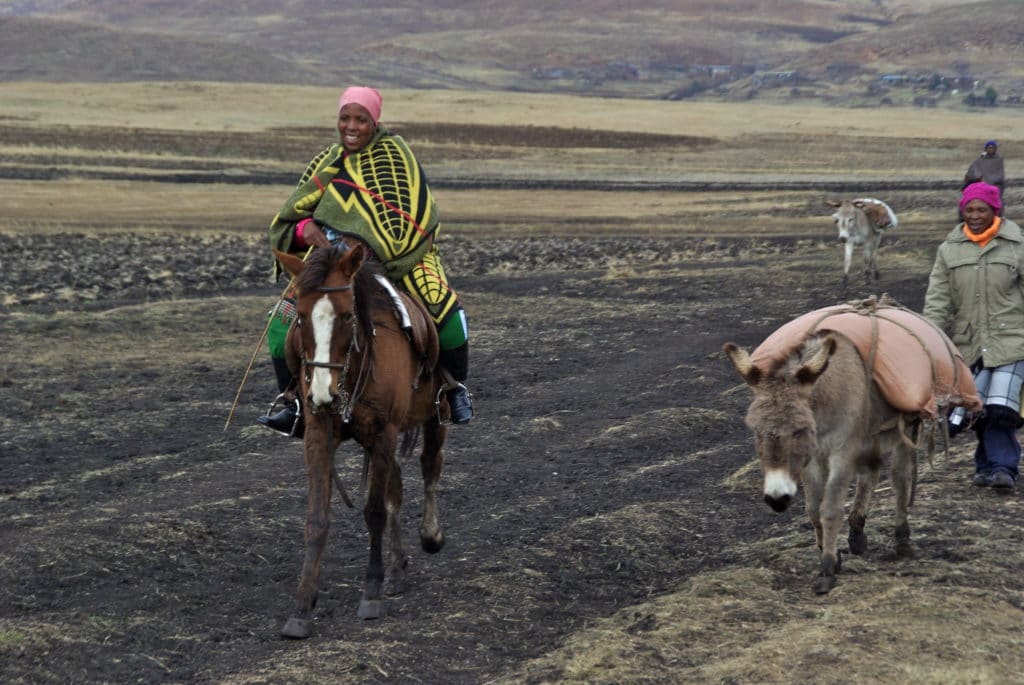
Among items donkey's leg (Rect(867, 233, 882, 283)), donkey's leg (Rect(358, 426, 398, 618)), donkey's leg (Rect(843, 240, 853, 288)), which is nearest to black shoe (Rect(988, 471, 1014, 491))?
donkey's leg (Rect(358, 426, 398, 618))

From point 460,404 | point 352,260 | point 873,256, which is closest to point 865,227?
point 873,256

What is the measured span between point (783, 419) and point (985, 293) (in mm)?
2881

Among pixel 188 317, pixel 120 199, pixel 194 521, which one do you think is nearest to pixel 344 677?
pixel 194 521

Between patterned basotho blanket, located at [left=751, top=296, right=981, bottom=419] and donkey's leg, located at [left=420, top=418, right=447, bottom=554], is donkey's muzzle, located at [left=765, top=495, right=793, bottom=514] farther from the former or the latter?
donkey's leg, located at [left=420, top=418, right=447, bottom=554]

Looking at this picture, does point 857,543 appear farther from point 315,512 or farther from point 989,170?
point 989,170

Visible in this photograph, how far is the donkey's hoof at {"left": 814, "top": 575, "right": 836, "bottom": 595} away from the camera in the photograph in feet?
23.0

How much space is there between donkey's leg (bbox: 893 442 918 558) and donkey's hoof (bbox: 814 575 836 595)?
2.61 ft

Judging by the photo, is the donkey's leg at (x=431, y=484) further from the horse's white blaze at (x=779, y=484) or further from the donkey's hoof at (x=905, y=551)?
the donkey's hoof at (x=905, y=551)

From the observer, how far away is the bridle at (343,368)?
633 cm

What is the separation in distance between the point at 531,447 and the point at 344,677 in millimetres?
5313

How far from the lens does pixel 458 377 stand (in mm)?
8000

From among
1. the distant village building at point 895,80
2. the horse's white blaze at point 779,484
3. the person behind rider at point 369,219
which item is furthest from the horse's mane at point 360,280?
the distant village building at point 895,80

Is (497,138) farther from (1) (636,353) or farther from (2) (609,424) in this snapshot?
(2) (609,424)

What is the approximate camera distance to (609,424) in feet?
39.2
